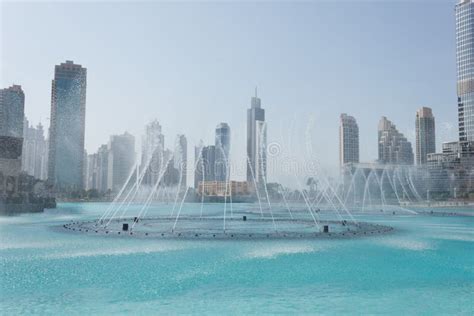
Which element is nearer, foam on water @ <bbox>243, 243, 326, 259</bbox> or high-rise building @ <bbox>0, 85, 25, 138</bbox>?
foam on water @ <bbox>243, 243, 326, 259</bbox>

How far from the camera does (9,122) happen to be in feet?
607

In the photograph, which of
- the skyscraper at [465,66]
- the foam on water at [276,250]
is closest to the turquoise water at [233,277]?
the foam on water at [276,250]

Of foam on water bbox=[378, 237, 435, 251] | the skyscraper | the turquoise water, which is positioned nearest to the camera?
the turquoise water

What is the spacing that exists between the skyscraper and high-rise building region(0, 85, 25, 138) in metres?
161

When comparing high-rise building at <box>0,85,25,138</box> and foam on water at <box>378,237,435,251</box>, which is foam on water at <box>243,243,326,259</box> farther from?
high-rise building at <box>0,85,25,138</box>

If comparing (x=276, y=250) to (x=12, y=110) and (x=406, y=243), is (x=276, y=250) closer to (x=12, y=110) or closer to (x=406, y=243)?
(x=406, y=243)

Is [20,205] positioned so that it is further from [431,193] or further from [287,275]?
[431,193]

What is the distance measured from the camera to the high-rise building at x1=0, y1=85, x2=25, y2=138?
18125 cm

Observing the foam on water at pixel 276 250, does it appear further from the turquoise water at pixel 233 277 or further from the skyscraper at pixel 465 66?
the skyscraper at pixel 465 66

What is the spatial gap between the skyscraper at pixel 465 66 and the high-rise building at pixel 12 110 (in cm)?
16056

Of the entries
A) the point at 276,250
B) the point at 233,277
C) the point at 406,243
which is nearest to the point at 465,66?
the point at 406,243

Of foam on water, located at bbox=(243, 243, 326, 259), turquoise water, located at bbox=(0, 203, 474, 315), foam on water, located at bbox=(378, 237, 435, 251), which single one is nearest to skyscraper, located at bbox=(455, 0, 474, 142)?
foam on water, located at bbox=(378, 237, 435, 251)

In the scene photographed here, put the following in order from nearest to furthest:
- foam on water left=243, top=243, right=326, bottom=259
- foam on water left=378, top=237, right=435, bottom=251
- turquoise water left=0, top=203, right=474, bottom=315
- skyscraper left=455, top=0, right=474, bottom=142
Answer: turquoise water left=0, top=203, right=474, bottom=315
foam on water left=243, top=243, right=326, bottom=259
foam on water left=378, top=237, right=435, bottom=251
skyscraper left=455, top=0, right=474, bottom=142

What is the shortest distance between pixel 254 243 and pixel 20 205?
53.9 m
